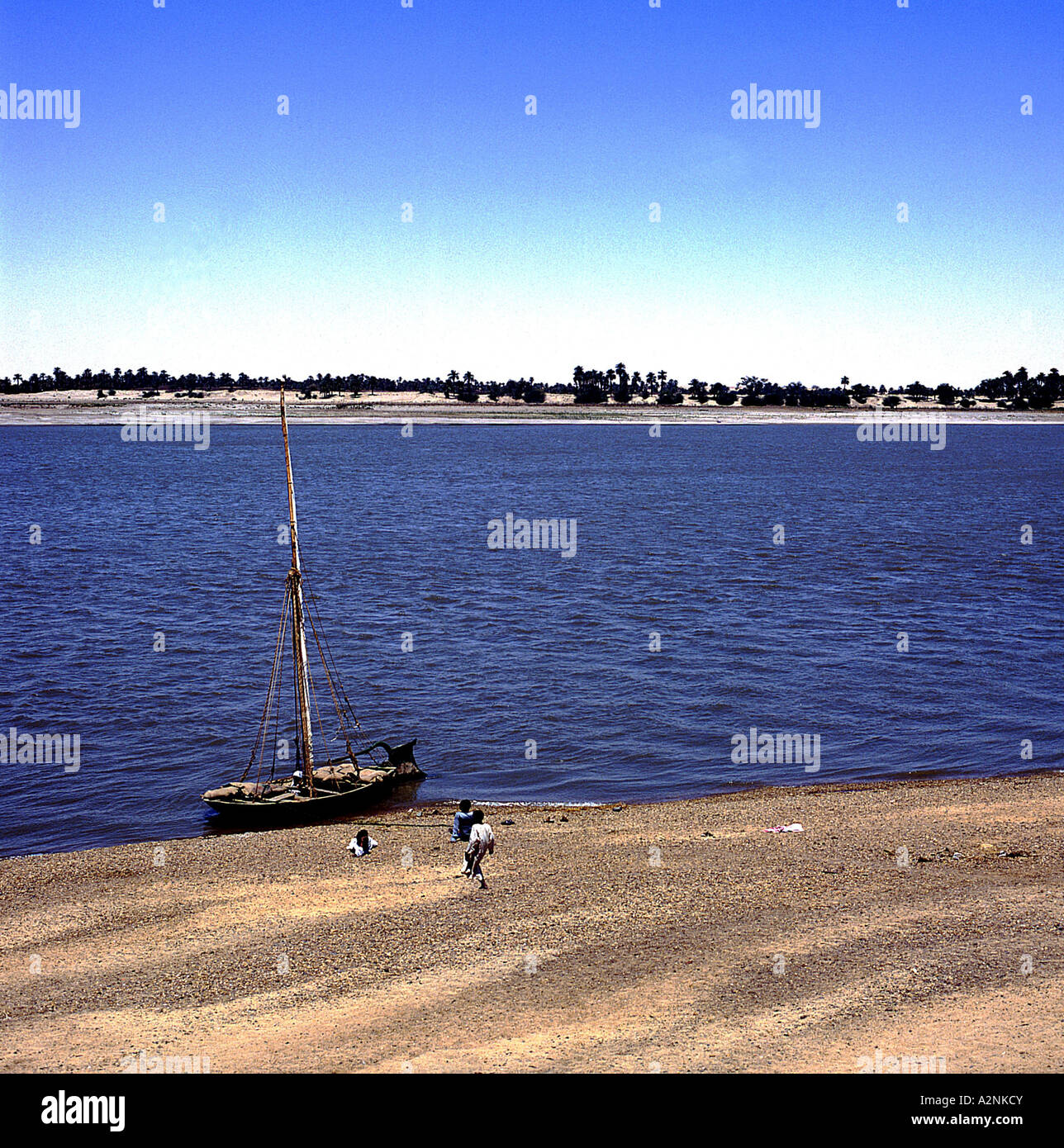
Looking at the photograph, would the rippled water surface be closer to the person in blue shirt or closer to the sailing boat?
the sailing boat

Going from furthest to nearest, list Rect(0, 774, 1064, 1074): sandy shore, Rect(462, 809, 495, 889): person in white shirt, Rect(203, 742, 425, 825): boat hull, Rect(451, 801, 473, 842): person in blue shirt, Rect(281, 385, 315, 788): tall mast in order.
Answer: Rect(281, 385, 315, 788): tall mast < Rect(203, 742, 425, 825): boat hull < Rect(451, 801, 473, 842): person in blue shirt < Rect(462, 809, 495, 889): person in white shirt < Rect(0, 774, 1064, 1074): sandy shore

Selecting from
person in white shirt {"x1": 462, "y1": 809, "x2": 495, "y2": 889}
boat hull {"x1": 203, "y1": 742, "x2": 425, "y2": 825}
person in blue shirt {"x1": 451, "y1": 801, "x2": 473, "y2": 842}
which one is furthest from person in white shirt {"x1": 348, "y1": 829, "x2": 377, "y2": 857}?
boat hull {"x1": 203, "y1": 742, "x2": 425, "y2": 825}

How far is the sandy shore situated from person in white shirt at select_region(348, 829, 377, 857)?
0.29 m

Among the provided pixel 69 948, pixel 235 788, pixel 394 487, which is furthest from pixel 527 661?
pixel 394 487

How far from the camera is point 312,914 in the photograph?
18.2 meters

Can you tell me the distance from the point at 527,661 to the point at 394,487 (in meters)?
76.1

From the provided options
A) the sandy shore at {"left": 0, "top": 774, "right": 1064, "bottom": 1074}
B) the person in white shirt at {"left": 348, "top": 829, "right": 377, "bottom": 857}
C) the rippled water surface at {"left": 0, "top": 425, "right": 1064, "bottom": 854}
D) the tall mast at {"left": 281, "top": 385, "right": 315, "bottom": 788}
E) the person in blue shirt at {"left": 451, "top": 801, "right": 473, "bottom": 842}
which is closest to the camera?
the sandy shore at {"left": 0, "top": 774, "right": 1064, "bottom": 1074}

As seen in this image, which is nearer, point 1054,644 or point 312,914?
point 312,914

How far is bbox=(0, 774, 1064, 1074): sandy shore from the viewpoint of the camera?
43.6 ft

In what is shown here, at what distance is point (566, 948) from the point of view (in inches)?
638

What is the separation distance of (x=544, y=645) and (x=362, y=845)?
19965 mm

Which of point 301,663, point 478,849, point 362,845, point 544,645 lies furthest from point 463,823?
point 544,645

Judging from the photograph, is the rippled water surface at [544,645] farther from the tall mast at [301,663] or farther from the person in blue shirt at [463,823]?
the person in blue shirt at [463,823]
